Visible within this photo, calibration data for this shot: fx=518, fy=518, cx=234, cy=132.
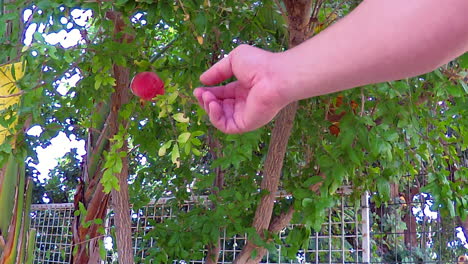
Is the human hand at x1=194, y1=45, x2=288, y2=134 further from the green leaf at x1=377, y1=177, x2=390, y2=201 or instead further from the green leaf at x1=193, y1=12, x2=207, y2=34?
the green leaf at x1=377, y1=177, x2=390, y2=201

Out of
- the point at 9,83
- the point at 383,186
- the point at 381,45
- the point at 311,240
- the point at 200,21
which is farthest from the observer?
the point at 311,240

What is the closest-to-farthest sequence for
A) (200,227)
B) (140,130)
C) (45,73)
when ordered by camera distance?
(45,73) → (200,227) → (140,130)

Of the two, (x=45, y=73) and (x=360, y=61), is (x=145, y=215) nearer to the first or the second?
(x=45, y=73)

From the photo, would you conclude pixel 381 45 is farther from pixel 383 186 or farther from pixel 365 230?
pixel 365 230

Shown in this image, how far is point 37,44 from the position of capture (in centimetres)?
155

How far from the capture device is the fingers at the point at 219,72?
1.91 feet

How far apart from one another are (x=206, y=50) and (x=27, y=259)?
139 cm

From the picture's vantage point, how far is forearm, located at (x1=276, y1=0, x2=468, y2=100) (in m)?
0.37

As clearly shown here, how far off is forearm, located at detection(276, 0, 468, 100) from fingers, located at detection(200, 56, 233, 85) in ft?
0.40

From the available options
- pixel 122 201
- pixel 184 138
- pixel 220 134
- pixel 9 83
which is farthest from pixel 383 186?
pixel 9 83

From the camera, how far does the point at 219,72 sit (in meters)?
0.59

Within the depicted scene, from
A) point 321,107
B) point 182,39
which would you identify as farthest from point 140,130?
point 321,107

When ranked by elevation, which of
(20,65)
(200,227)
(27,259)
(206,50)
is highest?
(206,50)

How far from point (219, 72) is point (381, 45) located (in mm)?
232
